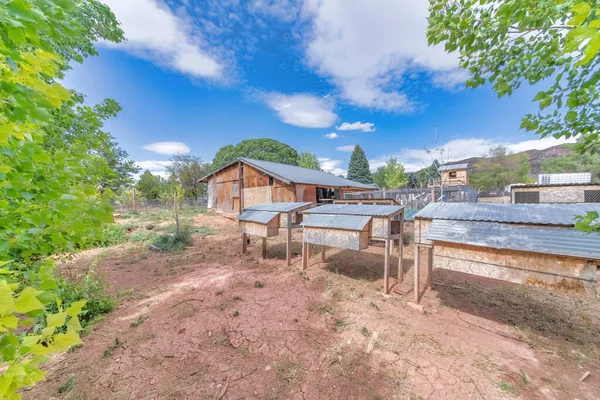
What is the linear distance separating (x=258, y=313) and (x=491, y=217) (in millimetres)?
4652

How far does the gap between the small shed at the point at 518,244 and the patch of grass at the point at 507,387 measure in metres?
1.49

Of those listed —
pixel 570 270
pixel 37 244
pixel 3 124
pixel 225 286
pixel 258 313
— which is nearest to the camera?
pixel 3 124

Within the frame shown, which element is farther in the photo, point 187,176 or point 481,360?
point 187,176

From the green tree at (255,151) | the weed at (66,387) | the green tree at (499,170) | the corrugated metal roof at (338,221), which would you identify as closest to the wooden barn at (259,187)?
the corrugated metal roof at (338,221)

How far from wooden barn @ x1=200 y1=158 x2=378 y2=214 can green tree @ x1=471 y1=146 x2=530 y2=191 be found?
2815 cm

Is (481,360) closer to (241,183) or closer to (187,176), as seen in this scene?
(241,183)

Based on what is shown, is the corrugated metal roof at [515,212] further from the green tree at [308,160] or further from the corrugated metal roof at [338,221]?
the green tree at [308,160]

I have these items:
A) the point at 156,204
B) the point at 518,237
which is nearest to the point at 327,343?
the point at 518,237

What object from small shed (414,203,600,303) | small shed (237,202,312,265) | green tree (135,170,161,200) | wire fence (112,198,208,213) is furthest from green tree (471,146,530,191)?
green tree (135,170,161,200)

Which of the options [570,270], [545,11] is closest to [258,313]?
[570,270]

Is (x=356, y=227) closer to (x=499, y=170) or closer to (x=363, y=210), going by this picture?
(x=363, y=210)

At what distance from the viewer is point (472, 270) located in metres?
3.95

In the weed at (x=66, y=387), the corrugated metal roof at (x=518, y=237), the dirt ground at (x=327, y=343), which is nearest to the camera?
the weed at (x=66, y=387)

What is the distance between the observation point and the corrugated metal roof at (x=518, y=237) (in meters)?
3.18
